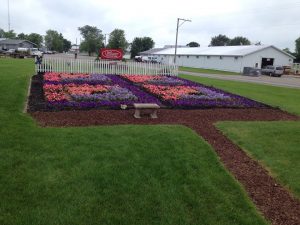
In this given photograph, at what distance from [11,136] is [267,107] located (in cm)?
990

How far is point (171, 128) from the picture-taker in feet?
27.9

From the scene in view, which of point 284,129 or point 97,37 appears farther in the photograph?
point 97,37

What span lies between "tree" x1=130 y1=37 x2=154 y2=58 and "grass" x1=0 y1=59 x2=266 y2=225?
89371 millimetres

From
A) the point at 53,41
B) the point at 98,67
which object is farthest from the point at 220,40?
the point at 98,67

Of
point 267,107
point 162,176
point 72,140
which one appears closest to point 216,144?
point 162,176

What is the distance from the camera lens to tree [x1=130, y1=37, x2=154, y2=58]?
314ft

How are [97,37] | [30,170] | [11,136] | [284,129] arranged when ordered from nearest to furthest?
1. [30,170]
2. [11,136]
3. [284,129]
4. [97,37]

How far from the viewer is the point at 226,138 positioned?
8.31m

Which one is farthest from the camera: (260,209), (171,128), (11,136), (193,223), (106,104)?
(106,104)

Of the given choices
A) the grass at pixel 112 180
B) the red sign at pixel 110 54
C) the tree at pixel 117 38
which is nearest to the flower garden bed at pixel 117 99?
the grass at pixel 112 180

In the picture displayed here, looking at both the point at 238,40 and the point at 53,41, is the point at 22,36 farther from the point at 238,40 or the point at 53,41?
the point at 238,40

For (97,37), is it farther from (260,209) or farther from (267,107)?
(260,209)

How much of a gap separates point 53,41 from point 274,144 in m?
124

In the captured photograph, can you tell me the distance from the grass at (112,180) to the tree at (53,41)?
122 m
